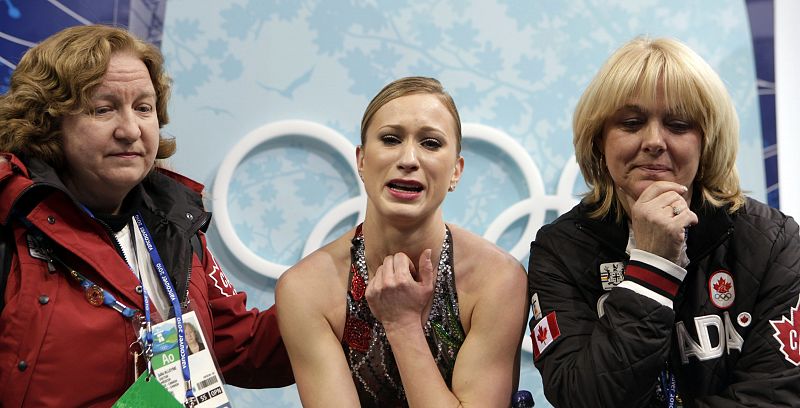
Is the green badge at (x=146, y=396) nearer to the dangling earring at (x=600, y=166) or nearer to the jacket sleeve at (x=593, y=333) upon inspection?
the jacket sleeve at (x=593, y=333)

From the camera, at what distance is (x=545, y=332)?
5.98 feet

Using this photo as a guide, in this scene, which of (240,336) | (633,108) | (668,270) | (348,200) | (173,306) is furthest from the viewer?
(348,200)

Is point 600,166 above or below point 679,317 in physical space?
above

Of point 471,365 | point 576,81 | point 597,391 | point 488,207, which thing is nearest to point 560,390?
point 597,391

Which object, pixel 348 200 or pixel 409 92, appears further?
pixel 348 200

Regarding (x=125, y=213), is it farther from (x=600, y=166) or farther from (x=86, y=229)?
(x=600, y=166)

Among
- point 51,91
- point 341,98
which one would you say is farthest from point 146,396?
point 341,98

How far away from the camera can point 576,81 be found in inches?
122

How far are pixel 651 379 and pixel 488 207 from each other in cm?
147

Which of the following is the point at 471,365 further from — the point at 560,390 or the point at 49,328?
the point at 49,328

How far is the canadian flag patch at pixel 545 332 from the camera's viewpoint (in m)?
1.80

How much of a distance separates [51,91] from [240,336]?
81 centimetres

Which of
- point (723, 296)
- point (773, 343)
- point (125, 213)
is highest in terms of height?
point (125, 213)

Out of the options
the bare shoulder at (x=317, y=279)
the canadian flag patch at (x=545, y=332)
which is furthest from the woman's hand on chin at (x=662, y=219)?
the bare shoulder at (x=317, y=279)
